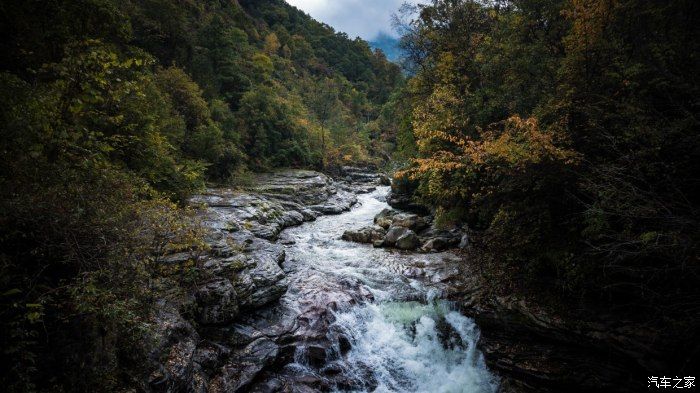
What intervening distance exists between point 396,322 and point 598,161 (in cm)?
648

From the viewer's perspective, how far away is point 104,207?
15.1 feet

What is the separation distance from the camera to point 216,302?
7469mm

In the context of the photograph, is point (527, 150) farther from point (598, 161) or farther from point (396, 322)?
point (396, 322)

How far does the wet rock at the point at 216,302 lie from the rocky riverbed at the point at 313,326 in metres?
0.02

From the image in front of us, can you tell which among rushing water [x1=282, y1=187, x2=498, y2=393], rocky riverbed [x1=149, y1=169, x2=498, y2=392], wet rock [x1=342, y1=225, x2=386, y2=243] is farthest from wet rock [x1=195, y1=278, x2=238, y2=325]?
wet rock [x1=342, y1=225, x2=386, y2=243]

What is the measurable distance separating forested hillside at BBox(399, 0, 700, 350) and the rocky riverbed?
230 cm

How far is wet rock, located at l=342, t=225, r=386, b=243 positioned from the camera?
591 inches

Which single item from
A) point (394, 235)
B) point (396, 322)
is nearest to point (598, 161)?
point (396, 322)

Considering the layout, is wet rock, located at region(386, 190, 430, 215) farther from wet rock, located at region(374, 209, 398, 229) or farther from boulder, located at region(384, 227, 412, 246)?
boulder, located at region(384, 227, 412, 246)

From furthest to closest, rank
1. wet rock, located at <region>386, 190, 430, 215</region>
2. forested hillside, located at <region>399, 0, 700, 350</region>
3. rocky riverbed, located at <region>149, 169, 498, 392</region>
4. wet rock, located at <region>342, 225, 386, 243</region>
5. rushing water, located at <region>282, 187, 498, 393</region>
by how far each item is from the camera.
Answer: wet rock, located at <region>386, 190, 430, 215</region> → wet rock, located at <region>342, 225, 386, 243</region> → rushing water, located at <region>282, 187, 498, 393</region> → rocky riverbed, located at <region>149, 169, 498, 392</region> → forested hillside, located at <region>399, 0, 700, 350</region>

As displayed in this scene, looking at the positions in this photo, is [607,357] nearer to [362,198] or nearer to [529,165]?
[529,165]

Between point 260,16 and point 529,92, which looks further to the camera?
point 260,16

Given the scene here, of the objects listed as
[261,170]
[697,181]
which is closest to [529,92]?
[697,181]

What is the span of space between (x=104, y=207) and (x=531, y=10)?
13.5 metres
